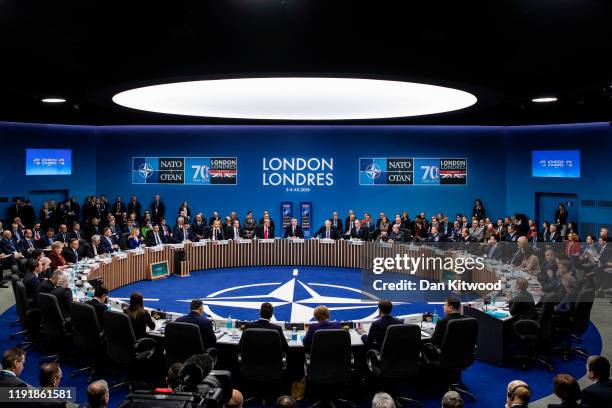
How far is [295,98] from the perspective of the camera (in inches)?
477

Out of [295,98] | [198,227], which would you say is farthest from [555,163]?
[198,227]

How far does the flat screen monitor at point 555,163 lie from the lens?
623 inches

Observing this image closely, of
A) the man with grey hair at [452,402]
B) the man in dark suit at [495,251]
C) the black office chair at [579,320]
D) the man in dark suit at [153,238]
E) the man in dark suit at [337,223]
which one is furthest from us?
the man in dark suit at [337,223]

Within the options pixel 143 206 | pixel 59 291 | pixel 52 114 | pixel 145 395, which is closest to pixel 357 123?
pixel 143 206

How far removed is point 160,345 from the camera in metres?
6.36

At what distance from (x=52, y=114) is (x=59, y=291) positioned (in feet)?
25.8

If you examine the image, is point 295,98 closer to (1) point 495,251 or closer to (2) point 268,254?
(2) point 268,254

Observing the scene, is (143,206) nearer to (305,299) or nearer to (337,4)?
(305,299)

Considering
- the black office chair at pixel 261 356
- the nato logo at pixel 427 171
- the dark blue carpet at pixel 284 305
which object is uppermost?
the nato logo at pixel 427 171

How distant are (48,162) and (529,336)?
1497 cm

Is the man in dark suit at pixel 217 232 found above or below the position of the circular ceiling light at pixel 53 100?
below

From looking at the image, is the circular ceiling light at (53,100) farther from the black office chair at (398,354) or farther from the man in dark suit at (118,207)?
the black office chair at (398,354)

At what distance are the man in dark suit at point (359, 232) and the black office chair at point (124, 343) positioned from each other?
28.0 ft

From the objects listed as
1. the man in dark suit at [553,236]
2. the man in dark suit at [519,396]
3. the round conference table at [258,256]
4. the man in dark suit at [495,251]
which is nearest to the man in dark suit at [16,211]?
the round conference table at [258,256]
